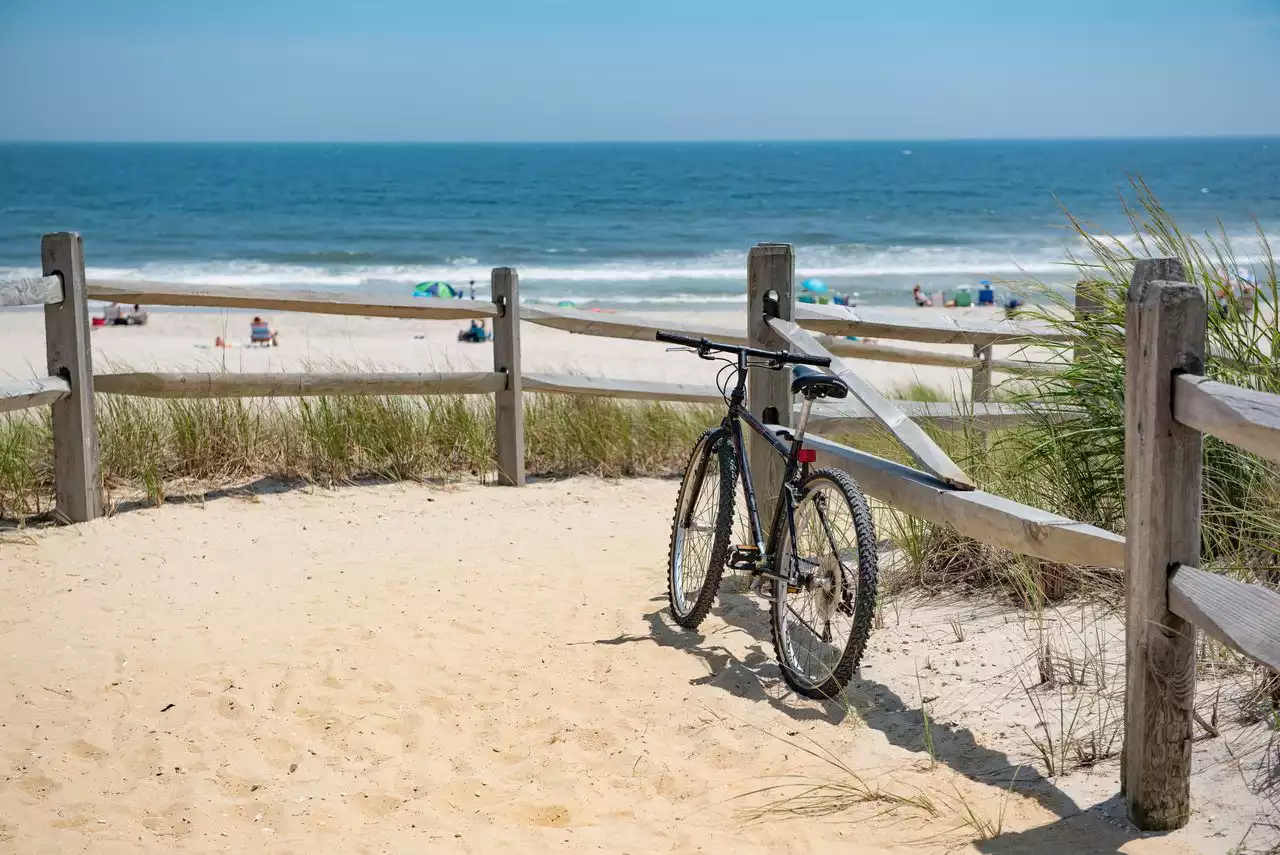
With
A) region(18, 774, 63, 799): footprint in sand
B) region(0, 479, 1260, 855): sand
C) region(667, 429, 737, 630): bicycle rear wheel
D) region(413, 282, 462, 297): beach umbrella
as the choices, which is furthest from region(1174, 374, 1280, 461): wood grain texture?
region(413, 282, 462, 297): beach umbrella

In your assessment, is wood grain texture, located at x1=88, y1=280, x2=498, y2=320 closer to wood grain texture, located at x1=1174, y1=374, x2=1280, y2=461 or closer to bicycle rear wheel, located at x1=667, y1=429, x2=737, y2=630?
bicycle rear wheel, located at x1=667, y1=429, x2=737, y2=630

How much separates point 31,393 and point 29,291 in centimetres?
48

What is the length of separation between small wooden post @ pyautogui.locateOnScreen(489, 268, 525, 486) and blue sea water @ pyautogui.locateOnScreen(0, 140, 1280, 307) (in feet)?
29.0

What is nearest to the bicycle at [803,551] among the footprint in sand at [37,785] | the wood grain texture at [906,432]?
the wood grain texture at [906,432]

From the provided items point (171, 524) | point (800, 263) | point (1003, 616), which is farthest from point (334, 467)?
point (800, 263)

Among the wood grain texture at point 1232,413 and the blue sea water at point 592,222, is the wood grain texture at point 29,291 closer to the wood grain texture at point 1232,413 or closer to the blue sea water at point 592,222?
the wood grain texture at point 1232,413

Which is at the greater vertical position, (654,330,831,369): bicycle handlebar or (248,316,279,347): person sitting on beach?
(654,330,831,369): bicycle handlebar

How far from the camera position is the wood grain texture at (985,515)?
2.86 metres

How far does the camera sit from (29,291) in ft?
17.6

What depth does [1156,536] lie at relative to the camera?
8.30 feet

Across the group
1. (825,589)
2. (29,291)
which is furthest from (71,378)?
(825,589)

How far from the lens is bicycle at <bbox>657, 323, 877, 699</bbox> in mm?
3443

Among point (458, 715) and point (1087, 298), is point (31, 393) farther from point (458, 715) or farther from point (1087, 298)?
point (1087, 298)

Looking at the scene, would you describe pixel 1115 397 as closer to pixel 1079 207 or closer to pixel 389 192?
pixel 1079 207
